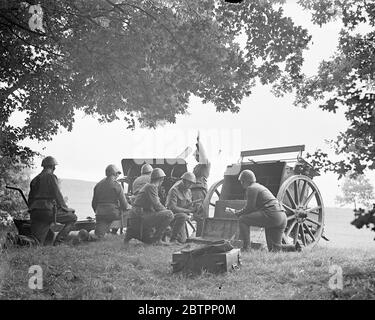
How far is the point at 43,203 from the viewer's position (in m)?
6.62

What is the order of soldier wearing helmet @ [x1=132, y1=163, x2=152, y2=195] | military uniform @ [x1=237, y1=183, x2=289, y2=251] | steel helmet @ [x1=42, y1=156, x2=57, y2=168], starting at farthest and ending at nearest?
1. soldier wearing helmet @ [x1=132, y1=163, x2=152, y2=195]
2. steel helmet @ [x1=42, y1=156, x2=57, y2=168]
3. military uniform @ [x1=237, y1=183, x2=289, y2=251]

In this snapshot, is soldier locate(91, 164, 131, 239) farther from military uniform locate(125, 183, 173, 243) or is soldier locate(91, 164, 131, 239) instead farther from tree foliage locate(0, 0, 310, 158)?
tree foliage locate(0, 0, 310, 158)

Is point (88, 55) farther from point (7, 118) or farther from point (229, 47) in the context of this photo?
point (229, 47)

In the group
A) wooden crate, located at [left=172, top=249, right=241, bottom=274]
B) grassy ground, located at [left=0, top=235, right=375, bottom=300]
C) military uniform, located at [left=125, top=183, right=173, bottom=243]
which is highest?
military uniform, located at [left=125, top=183, right=173, bottom=243]

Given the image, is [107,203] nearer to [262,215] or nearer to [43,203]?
[43,203]

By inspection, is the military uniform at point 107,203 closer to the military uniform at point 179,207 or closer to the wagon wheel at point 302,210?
the military uniform at point 179,207

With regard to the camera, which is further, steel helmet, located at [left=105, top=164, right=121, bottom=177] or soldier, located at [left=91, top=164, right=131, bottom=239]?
steel helmet, located at [left=105, top=164, right=121, bottom=177]

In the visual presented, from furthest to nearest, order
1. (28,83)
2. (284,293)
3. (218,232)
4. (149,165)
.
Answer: (149,165) < (28,83) < (218,232) < (284,293)

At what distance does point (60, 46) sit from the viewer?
25.6ft

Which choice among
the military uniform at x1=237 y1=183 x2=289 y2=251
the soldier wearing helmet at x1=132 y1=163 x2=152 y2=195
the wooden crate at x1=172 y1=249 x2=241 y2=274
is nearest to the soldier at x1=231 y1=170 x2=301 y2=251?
the military uniform at x1=237 y1=183 x2=289 y2=251

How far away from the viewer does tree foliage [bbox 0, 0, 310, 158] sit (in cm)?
736

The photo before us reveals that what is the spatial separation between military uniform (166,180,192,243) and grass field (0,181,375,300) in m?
1.37
